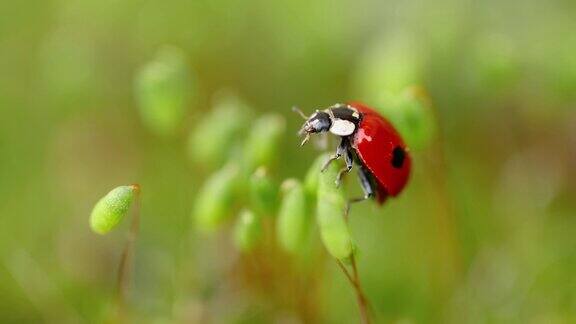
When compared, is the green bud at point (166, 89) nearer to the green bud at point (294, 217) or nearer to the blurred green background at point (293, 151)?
the blurred green background at point (293, 151)

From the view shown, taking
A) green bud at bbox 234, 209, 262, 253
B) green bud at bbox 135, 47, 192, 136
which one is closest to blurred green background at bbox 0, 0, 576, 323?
green bud at bbox 135, 47, 192, 136

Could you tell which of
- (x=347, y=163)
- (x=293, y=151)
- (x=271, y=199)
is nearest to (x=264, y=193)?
(x=271, y=199)

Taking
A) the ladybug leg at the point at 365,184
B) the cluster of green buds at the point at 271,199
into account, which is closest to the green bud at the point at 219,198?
the cluster of green buds at the point at 271,199

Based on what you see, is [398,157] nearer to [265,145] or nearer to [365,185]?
[365,185]

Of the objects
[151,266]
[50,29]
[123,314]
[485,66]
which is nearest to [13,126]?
[50,29]

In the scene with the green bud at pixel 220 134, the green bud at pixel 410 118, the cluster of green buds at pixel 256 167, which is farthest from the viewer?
the green bud at pixel 220 134
